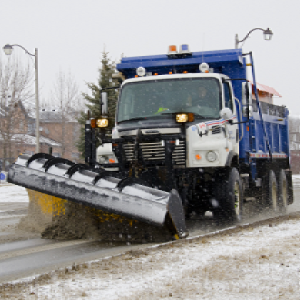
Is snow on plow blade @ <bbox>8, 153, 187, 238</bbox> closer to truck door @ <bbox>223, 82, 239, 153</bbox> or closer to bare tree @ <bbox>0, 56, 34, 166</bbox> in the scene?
truck door @ <bbox>223, 82, 239, 153</bbox>

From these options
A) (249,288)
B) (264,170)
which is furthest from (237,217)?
(249,288)

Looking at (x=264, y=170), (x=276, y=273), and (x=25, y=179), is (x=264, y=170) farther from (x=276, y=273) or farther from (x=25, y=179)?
(x=276, y=273)

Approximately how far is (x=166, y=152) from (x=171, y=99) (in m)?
1.22

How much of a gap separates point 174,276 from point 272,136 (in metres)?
9.46

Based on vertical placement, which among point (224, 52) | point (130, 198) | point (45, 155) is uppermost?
point (224, 52)

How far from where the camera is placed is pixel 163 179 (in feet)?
29.2

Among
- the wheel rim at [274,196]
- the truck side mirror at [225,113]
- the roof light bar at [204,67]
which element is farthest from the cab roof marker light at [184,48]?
the wheel rim at [274,196]

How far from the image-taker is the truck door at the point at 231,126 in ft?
32.5

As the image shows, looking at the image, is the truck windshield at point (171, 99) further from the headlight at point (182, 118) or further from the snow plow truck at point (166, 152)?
the headlight at point (182, 118)

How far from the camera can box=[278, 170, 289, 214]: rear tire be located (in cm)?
1417

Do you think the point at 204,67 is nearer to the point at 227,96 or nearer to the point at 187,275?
the point at 227,96

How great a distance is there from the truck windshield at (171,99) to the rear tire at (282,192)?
5372 millimetres

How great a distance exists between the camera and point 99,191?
737 centimetres

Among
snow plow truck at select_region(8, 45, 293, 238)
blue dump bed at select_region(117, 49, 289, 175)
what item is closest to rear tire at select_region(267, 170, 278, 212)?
blue dump bed at select_region(117, 49, 289, 175)
